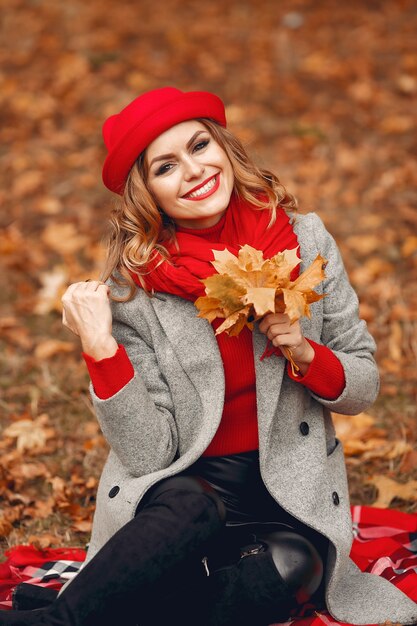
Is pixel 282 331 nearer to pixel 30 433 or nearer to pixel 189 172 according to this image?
pixel 189 172

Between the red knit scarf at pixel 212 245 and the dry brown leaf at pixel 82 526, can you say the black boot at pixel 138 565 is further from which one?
the dry brown leaf at pixel 82 526

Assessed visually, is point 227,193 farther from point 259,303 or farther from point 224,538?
point 224,538

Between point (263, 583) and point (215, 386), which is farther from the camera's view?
point (215, 386)

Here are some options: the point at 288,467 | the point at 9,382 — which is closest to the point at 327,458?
the point at 288,467

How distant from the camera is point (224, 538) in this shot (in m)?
2.51

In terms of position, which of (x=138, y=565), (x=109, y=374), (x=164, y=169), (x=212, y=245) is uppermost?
(x=164, y=169)

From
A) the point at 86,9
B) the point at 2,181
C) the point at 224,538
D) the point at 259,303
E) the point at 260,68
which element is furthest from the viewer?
the point at 86,9

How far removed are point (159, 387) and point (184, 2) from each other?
6590 mm

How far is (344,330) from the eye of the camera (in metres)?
2.63

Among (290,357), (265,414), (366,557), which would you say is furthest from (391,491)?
(290,357)

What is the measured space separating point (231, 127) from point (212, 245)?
4.05 m

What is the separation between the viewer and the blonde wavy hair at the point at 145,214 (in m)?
2.58

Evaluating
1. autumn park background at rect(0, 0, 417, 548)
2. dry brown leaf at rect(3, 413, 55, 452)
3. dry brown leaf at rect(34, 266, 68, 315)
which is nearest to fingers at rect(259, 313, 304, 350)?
autumn park background at rect(0, 0, 417, 548)

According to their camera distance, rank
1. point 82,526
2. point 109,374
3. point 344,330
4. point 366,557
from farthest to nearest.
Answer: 1. point 82,526
2. point 366,557
3. point 344,330
4. point 109,374
